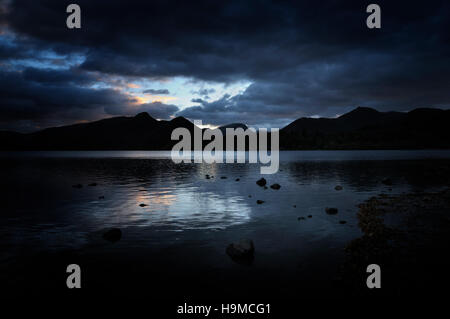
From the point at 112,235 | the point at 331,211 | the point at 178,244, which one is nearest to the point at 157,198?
the point at 112,235

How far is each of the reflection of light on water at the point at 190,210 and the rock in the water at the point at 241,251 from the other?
270 inches

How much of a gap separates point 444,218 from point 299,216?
40.9 ft

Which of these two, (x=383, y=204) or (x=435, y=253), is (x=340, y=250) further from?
(x=383, y=204)

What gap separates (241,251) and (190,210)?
1531 cm

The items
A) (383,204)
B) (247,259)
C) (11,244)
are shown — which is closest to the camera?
(247,259)

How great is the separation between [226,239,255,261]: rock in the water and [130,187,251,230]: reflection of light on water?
6.86 metres

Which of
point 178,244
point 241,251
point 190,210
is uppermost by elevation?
point 241,251

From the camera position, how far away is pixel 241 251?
16.3 metres

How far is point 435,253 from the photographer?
54.1 feet

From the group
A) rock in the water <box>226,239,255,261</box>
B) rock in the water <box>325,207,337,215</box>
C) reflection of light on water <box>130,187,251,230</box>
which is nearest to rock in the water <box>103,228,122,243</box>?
reflection of light on water <box>130,187,251,230</box>

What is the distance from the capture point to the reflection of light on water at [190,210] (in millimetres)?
25325

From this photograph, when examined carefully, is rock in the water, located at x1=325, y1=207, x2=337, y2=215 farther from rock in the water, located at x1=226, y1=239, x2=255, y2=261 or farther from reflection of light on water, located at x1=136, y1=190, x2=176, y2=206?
reflection of light on water, located at x1=136, y1=190, x2=176, y2=206

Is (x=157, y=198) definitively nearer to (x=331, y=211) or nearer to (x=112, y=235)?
(x=112, y=235)
